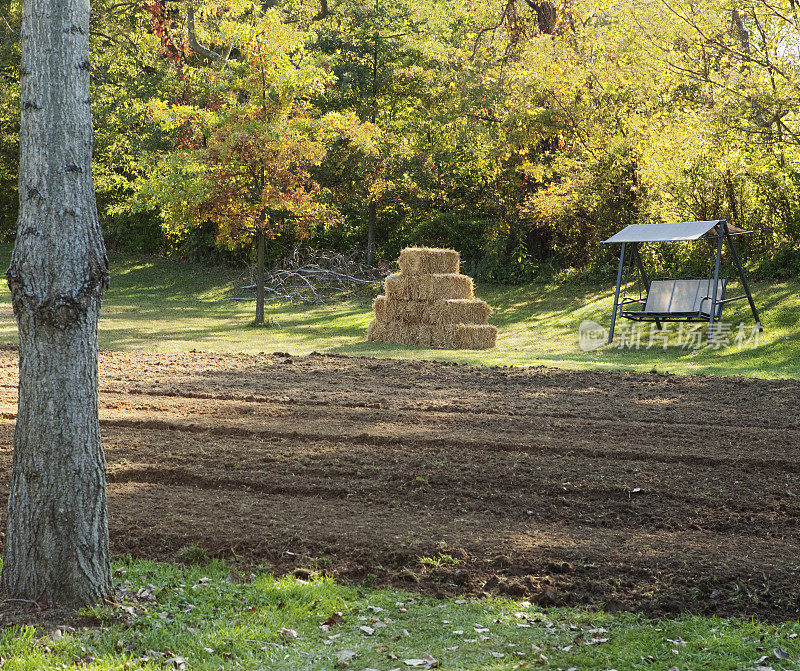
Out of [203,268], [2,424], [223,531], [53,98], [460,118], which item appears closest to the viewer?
[53,98]

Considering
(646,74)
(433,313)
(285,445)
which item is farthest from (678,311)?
(285,445)

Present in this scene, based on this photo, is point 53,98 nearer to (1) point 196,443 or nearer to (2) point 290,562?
(2) point 290,562

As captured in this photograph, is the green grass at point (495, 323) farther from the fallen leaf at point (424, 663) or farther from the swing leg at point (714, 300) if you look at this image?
the fallen leaf at point (424, 663)

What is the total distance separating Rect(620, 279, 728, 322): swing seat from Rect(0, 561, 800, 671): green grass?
11.1m

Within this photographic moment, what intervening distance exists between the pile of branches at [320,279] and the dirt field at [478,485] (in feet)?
40.2

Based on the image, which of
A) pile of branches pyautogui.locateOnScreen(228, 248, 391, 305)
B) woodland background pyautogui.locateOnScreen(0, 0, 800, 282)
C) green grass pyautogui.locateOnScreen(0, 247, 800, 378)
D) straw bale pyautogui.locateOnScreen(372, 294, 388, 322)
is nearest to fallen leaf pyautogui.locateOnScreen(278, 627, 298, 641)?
green grass pyautogui.locateOnScreen(0, 247, 800, 378)

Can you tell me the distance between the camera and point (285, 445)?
7156mm

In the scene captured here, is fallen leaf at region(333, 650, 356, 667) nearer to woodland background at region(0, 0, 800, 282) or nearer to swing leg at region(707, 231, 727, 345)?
swing leg at region(707, 231, 727, 345)

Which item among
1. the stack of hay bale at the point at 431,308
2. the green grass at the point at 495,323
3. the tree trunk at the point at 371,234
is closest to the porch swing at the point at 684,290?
the green grass at the point at 495,323

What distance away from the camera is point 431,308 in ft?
50.9

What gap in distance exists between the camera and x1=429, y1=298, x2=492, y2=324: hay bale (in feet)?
50.0

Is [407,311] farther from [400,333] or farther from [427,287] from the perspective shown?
[427,287]

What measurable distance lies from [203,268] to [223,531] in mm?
24664

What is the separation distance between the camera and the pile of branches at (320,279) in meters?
22.5
